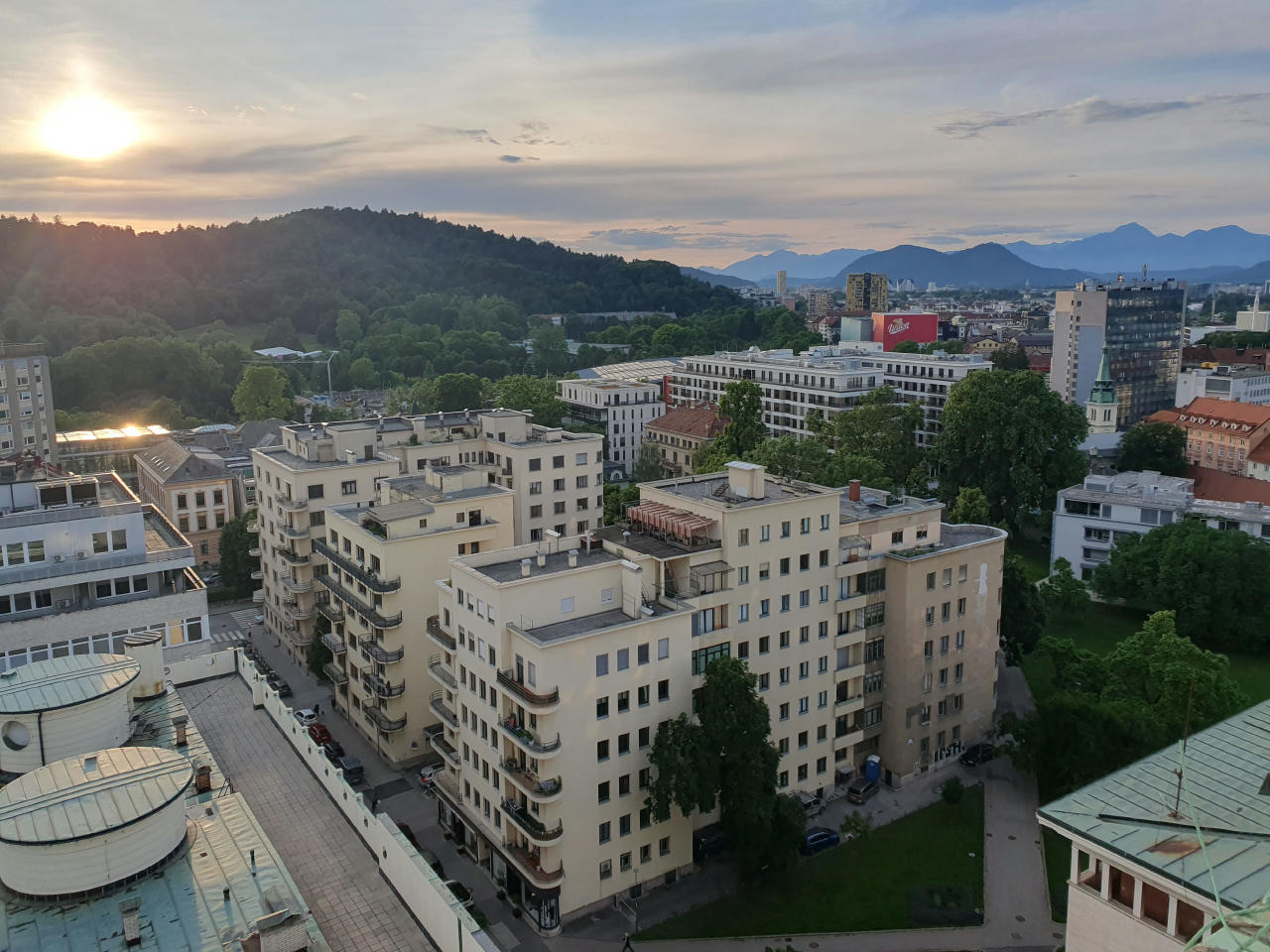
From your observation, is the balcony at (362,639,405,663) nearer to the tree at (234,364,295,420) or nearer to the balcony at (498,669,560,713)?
the balcony at (498,669,560,713)

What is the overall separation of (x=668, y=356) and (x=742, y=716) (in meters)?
164

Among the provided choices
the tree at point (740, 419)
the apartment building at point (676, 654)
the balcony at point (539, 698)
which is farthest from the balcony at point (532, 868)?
the tree at point (740, 419)

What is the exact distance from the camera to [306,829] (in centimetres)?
2508

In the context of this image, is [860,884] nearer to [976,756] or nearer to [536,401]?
[976,756]

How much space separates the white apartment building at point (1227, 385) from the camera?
11931 centimetres

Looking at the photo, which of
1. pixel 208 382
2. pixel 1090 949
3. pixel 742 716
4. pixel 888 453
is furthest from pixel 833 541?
pixel 208 382

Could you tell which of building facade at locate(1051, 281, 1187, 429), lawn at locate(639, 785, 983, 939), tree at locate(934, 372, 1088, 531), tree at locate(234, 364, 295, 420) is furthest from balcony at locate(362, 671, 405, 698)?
building facade at locate(1051, 281, 1187, 429)

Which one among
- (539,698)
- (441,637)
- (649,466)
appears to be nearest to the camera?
(539,698)

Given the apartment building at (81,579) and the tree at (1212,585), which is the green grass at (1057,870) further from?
the apartment building at (81,579)

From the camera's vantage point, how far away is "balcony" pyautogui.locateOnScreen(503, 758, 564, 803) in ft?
108

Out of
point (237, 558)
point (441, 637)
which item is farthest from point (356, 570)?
point (237, 558)

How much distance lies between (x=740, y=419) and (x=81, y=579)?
2455 inches

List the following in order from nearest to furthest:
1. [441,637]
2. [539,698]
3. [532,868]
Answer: [539,698]
[532,868]
[441,637]

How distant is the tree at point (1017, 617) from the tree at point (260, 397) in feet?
334
